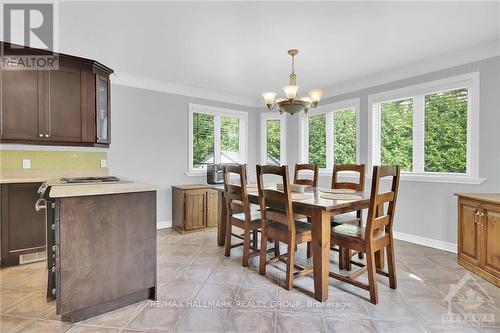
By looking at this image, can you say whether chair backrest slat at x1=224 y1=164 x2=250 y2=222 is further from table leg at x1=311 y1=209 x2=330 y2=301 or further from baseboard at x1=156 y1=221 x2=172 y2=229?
baseboard at x1=156 y1=221 x2=172 y2=229

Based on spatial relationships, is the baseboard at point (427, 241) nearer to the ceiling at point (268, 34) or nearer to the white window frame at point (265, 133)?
the ceiling at point (268, 34)

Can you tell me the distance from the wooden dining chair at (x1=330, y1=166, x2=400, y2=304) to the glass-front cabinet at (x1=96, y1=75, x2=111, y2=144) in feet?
10.0

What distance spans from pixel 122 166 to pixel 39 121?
3.86ft

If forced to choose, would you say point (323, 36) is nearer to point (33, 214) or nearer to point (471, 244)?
point (471, 244)

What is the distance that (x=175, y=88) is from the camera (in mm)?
4387

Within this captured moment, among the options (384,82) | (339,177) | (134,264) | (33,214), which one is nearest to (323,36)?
(384,82)

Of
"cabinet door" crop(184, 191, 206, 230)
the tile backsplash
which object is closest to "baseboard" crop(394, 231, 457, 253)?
"cabinet door" crop(184, 191, 206, 230)

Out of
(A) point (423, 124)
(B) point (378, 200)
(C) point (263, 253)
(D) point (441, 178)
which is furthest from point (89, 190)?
(A) point (423, 124)

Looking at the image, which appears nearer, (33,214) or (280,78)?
(33,214)

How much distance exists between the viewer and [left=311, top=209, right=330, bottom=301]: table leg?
80.7 inches

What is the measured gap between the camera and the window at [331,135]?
4383mm

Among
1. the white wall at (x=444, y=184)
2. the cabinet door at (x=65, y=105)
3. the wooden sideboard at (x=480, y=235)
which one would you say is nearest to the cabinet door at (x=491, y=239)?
the wooden sideboard at (x=480, y=235)

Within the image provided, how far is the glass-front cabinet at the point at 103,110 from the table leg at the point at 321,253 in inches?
114

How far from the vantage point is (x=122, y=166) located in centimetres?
389
